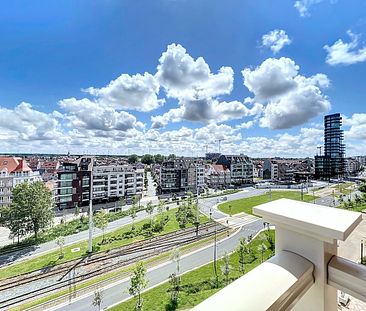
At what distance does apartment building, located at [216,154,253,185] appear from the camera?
5603 centimetres

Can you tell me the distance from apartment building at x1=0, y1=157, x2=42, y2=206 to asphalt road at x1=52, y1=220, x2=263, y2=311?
74.5ft

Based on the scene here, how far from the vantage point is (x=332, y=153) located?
68562 millimetres

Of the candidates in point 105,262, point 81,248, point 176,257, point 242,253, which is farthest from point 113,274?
point 242,253

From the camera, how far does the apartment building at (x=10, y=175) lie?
103 ft

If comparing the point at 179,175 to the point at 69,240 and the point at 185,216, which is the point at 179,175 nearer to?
the point at 185,216

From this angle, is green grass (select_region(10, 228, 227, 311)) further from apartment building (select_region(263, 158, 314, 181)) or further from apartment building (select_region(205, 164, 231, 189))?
apartment building (select_region(263, 158, 314, 181))

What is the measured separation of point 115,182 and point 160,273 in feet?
83.9

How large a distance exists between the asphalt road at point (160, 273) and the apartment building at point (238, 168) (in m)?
33.2

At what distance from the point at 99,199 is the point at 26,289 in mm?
23345

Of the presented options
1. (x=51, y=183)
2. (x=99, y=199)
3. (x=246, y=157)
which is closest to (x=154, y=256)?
(x=99, y=199)

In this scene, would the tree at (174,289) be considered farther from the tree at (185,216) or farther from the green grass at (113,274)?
the tree at (185,216)

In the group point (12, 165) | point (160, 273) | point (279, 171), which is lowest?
point (160, 273)

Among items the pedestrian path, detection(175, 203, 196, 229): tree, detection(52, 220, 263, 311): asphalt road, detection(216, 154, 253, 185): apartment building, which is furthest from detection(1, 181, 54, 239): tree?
detection(216, 154, 253, 185): apartment building

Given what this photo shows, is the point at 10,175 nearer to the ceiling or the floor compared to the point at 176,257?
nearer to the ceiling
